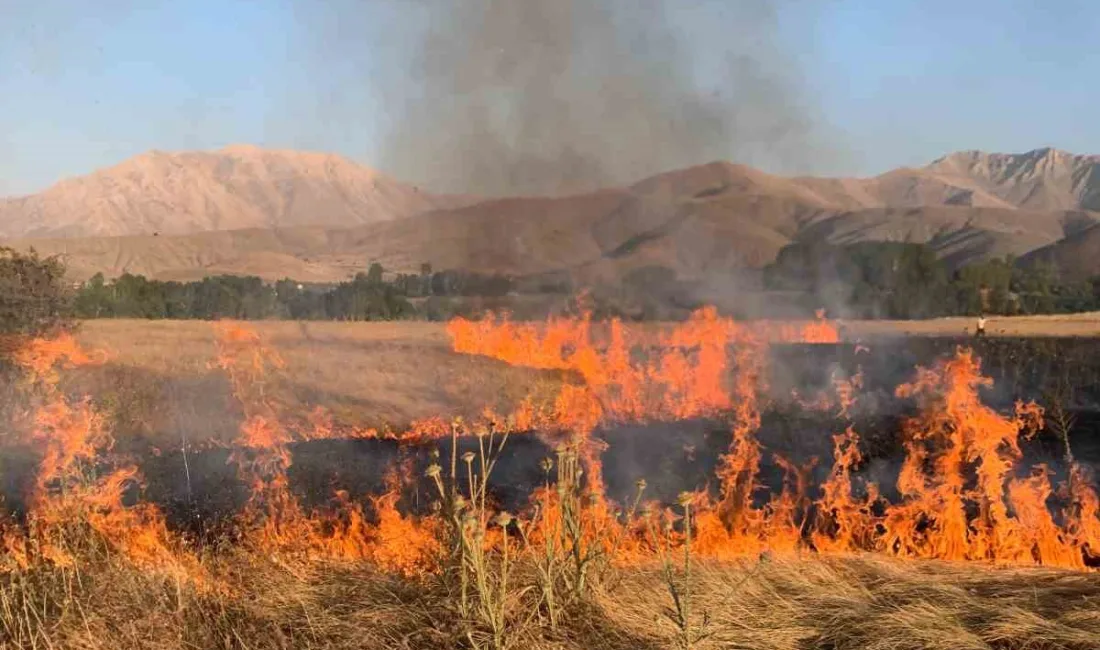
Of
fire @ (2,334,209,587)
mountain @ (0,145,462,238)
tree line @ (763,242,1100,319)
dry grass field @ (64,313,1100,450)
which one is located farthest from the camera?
mountain @ (0,145,462,238)

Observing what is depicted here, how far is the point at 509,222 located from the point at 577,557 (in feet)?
77.5

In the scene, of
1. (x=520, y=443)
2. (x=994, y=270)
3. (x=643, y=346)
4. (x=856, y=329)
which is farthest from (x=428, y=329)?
(x=994, y=270)

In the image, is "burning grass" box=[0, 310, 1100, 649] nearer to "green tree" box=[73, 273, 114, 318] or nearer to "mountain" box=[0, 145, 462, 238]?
"green tree" box=[73, 273, 114, 318]

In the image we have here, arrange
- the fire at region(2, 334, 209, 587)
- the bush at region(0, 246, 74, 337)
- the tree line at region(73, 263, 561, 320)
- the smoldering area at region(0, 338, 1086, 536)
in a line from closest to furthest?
the fire at region(2, 334, 209, 587), the smoldering area at region(0, 338, 1086, 536), the bush at region(0, 246, 74, 337), the tree line at region(73, 263, 561, 320)

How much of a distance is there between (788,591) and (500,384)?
14.6 metres

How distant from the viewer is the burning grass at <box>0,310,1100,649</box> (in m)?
4.25

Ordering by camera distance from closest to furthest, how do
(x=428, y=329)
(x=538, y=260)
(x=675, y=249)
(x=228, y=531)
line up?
(x=228, y=531)
(x=428, y=329)
(x=538, y=260)
(x=675, y=249)

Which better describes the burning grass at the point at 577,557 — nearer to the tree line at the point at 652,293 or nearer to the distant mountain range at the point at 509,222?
the distant mountain range at the point at 509,222

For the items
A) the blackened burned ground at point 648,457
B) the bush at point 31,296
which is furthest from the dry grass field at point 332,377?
the blackened burned ground at point 648,457

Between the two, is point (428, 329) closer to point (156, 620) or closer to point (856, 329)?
point (856, 329)

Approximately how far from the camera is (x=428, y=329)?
32312mm

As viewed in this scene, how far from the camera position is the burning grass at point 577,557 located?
4.25 meters

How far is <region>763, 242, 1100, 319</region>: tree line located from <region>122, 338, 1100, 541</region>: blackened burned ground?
838 inches

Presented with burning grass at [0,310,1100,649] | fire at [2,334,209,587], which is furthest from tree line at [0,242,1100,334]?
burning grass at [0,310,1100,649]
